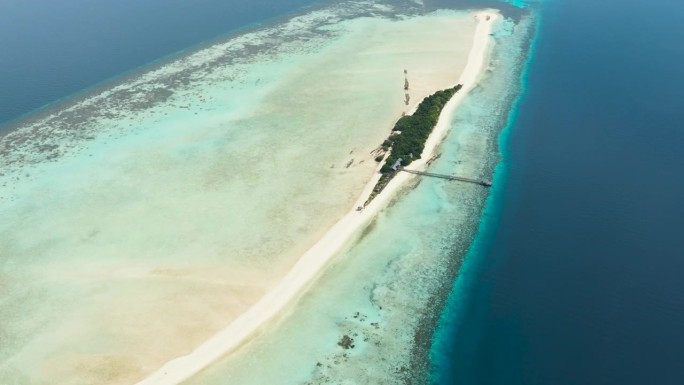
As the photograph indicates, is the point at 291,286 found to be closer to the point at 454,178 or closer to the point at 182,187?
the point at 182,187

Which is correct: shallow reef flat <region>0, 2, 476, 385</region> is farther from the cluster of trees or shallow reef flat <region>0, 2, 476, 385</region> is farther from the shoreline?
the cluster of trees

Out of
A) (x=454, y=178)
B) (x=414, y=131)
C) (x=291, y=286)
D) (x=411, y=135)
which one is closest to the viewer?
(x=291, y=286)

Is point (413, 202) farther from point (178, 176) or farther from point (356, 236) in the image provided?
point (178, 176)

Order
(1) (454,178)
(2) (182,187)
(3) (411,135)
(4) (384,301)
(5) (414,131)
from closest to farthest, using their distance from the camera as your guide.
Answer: (4) (384,301) < (1) (454,178) < (2) (182,187) < (3) (411,135) < (5) (414,131)

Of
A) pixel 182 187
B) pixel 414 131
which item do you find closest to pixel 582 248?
pixel 414 131

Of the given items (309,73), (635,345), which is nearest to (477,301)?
(635,345)

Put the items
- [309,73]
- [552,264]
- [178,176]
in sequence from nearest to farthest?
[552,264], [178,176], [309,73]
